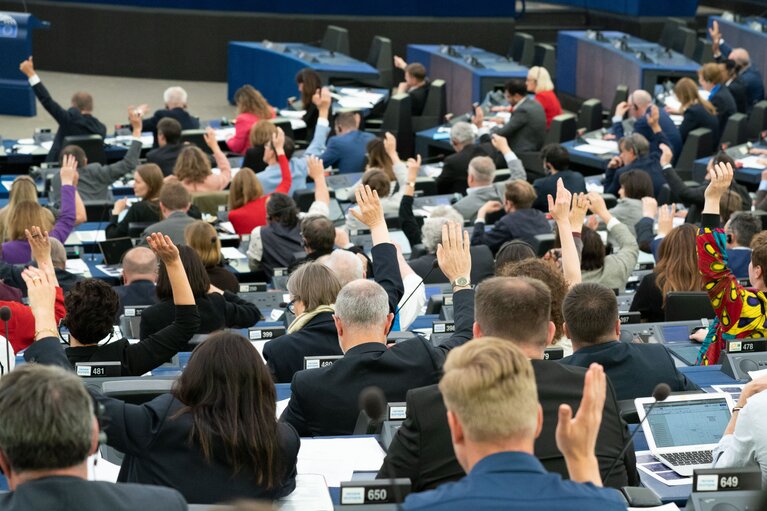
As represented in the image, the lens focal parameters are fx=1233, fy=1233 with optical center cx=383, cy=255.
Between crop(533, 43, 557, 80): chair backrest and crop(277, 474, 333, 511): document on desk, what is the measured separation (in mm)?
11723

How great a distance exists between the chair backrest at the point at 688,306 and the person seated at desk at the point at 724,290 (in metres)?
0.75

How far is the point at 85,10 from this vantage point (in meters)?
16.0

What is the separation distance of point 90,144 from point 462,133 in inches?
121

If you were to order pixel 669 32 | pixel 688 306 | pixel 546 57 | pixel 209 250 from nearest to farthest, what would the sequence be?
pixel 688 306
pixel 209 250
pixel 546 57
pixel 669 32

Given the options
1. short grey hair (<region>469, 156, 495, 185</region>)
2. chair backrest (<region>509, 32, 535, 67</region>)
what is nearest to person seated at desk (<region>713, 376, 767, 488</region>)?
short grey hair (<region>469, 156, 495, 185</region>)

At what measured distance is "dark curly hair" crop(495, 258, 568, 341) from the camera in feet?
15.2

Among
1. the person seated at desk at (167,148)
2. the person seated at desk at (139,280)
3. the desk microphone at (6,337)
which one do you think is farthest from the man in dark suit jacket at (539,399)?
the person seated at desk at (167,148)

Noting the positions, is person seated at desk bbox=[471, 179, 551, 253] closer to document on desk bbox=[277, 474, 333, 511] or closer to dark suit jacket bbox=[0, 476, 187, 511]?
document on desk bbox=[277, 474, 333, 511]

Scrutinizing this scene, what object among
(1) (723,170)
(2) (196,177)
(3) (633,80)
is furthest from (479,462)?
(3) (633,80)

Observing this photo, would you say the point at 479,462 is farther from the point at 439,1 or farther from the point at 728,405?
the point at 439,1

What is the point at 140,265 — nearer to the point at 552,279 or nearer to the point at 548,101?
the point at 552,279

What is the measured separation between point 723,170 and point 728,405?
137 cm

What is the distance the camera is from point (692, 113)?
11.3m

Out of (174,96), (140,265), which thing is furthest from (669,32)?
(140,265)
